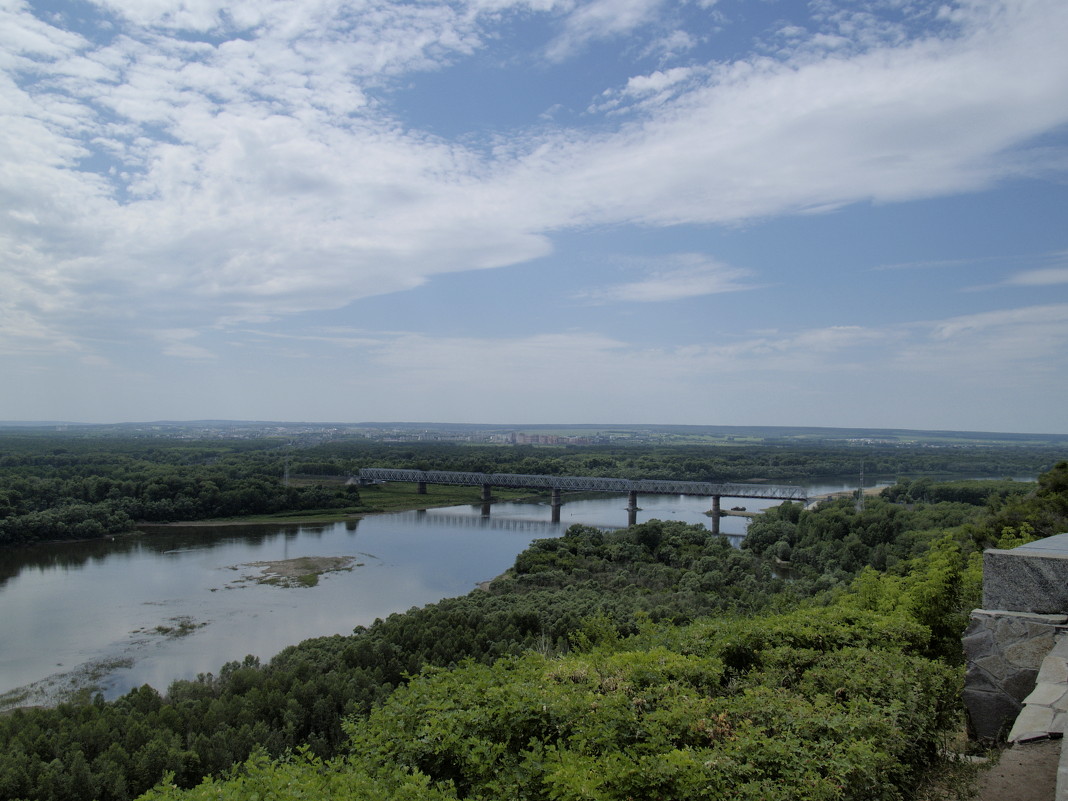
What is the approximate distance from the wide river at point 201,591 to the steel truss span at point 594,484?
2.94 m

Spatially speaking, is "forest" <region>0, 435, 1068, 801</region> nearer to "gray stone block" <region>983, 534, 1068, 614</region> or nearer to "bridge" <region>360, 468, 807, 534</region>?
"gray stone block" <region>983, 534, 1068, 614</region>

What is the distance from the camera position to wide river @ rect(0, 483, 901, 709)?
17.7 meters

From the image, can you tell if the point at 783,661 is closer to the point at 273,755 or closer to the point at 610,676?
the point at 610,676

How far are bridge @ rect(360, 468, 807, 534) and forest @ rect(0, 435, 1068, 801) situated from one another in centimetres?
3068

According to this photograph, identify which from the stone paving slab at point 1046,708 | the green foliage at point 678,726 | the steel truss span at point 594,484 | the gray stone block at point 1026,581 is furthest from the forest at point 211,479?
the stone paving slab at point 1046,708

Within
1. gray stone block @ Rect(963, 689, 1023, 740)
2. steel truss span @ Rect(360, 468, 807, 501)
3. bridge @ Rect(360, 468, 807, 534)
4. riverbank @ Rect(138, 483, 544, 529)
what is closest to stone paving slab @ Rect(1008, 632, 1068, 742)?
gray stone block @ Rect(963, 689, 1023, 740)

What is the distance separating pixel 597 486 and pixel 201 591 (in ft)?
107

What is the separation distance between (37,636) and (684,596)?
17.9 metres

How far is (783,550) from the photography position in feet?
101

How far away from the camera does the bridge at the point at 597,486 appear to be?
4550 centimetres

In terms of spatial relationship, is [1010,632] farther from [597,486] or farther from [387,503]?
[387,503]

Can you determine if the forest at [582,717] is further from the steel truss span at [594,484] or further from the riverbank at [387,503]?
the steel truss span at [594,484]

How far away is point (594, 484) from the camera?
53.4 meters

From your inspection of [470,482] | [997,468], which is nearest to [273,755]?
[470,482]
